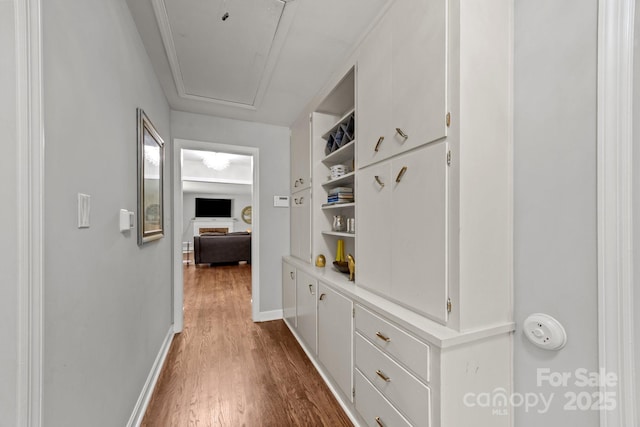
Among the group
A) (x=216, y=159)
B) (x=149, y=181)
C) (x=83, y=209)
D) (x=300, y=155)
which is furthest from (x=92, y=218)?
(x=216, y=159)

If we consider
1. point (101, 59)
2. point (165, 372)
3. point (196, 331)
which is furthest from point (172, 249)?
point (101, 59)

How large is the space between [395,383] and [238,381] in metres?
1.30

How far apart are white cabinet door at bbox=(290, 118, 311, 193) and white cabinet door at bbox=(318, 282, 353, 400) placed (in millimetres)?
1150

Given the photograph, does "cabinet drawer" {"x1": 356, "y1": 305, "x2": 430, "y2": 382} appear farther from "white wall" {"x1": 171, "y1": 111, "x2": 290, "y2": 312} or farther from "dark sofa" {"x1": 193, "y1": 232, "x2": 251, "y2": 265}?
"dark sofa" {"x1": 193, "y1": 232, "x2": 251, "y2": 265}

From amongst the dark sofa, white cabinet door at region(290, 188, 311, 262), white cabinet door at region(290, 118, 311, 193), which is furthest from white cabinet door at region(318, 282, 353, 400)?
the dark sofa

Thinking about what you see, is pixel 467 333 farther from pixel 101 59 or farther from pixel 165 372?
pixel 165 372

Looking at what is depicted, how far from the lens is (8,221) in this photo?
25.2 inches

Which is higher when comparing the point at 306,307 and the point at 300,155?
the point at 300,155

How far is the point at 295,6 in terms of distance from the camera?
1443 millimetres

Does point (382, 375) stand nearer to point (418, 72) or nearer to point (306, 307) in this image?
point (306, 307)

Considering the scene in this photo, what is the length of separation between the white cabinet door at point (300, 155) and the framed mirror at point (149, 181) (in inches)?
50.4

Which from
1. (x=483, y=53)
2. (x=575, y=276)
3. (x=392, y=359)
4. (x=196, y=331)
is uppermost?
(x=483, y=53)

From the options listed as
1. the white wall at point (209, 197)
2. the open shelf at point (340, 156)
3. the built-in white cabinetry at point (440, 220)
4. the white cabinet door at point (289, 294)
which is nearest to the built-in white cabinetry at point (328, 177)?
the open shelf at point (340, 156)

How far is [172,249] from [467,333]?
275 centimetres
